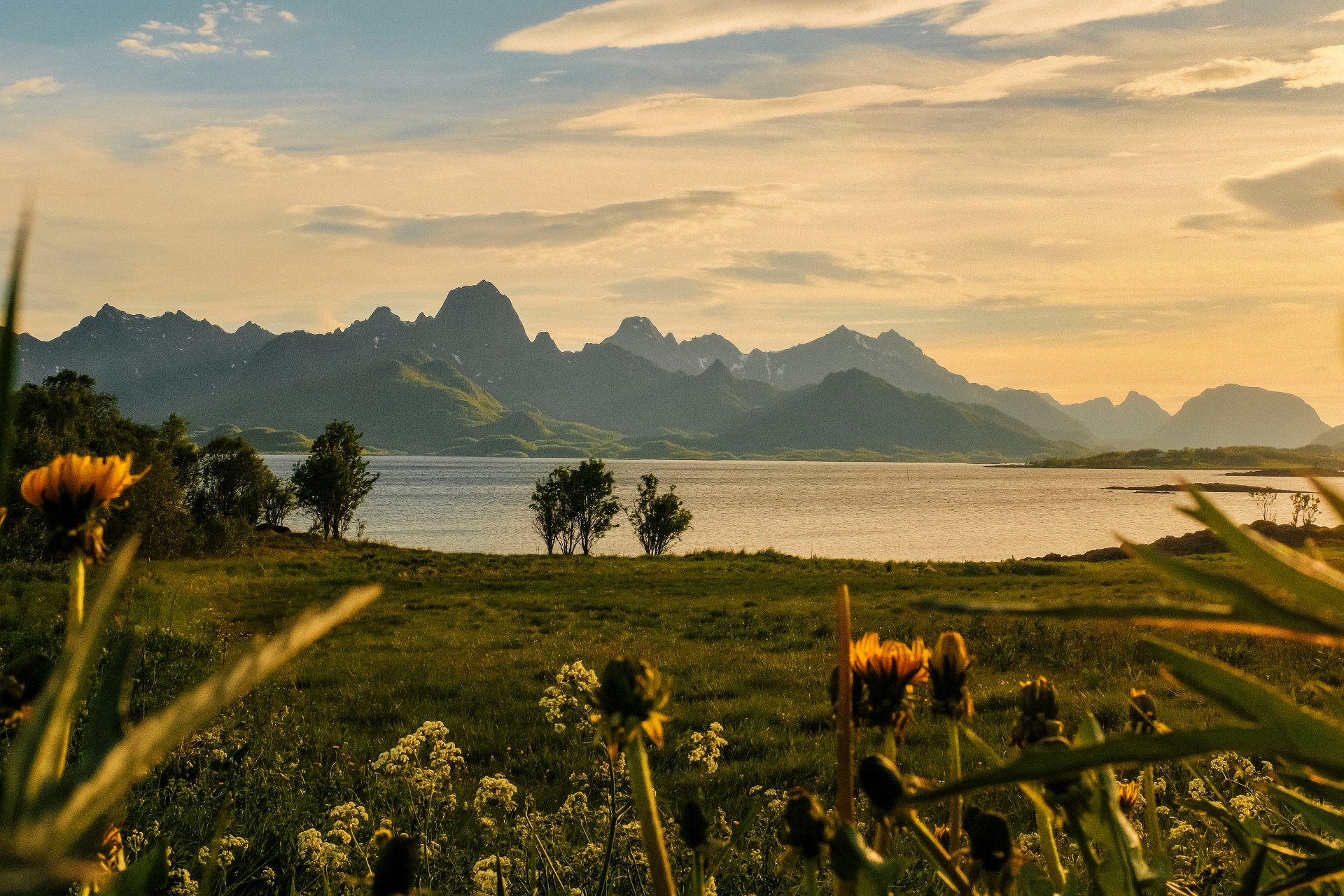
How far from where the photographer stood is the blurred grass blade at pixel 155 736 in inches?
10.7

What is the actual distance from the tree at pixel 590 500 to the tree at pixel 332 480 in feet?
49.4

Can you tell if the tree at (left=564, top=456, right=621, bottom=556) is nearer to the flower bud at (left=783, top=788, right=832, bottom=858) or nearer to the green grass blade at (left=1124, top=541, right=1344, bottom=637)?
the flower bud at (left=783, top=788, right=832, bottom=858)

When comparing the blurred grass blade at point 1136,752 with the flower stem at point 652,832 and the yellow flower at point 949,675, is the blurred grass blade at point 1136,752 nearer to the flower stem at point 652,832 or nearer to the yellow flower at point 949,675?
the flower stem at point 652,832

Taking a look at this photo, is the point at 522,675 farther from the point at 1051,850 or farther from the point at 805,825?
the point at 805,825

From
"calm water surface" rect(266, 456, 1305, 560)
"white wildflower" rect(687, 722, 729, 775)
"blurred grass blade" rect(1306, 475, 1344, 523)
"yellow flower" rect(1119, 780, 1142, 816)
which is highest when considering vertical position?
"blurred grass blade" rect(1306, 475, 1344, 523)

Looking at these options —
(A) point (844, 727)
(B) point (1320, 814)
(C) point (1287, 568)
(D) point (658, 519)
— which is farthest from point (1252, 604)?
(D) point (658, 519)

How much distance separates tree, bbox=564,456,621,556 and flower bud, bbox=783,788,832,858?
2355 inches

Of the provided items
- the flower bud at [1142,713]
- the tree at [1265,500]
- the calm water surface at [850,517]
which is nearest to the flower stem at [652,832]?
the flower bud at [1142,713]

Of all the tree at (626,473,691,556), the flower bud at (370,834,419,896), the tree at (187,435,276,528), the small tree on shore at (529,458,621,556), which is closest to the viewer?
the flower bud at (370,834,419,896)

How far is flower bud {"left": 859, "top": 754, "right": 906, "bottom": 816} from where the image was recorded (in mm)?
824

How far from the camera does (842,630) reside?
67 cm

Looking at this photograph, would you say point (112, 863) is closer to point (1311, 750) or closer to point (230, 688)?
point (230, 688)

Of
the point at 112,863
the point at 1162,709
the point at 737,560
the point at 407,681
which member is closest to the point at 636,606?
the point at 407,681

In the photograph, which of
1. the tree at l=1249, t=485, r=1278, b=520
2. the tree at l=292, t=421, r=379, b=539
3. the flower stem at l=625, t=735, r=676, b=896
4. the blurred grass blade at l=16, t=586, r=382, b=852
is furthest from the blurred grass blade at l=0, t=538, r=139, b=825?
the tree at l=1249, t=485, r=1278, b=520
